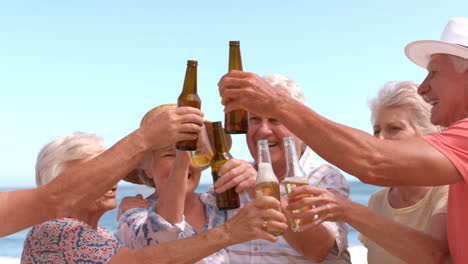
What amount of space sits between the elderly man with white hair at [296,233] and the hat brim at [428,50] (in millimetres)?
742

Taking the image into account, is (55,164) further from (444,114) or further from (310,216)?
(444,114)

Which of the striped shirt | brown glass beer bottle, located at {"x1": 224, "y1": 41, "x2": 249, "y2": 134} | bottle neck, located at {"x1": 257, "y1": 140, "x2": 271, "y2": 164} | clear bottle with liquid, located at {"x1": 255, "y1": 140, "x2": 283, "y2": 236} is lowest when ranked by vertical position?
the striped shirt

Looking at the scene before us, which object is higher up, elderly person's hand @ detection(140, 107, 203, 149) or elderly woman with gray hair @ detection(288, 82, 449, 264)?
elderly person's hand @ detection(140, 107, 203, 149)

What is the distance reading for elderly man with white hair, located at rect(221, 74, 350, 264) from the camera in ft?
9.81

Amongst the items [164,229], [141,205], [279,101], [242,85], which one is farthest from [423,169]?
[141,205]

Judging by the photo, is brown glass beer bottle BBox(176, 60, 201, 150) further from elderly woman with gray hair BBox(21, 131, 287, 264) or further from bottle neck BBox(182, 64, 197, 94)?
elderly woman with gray hair BBox(21, 131, 287, 264)

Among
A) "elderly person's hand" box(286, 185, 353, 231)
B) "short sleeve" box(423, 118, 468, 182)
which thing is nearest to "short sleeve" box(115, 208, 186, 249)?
"elderly person's hand" box(286, 185, 353, 231)

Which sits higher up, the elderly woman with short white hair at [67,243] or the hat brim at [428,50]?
the hat brim at [428,50]

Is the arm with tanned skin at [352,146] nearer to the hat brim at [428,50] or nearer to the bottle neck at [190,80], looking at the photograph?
the bottle neck at [190,80]

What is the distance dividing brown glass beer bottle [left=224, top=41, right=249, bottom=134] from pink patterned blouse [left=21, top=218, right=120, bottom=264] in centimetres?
92

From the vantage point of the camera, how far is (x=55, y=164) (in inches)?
125

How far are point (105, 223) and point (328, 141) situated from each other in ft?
79.4

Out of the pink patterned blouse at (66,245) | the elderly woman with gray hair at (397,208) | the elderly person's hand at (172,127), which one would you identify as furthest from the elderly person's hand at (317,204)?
the pink patterned blouse at (66,245)

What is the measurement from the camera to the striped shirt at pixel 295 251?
3121mm
